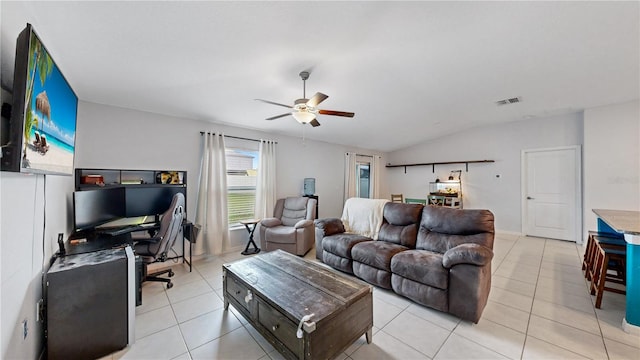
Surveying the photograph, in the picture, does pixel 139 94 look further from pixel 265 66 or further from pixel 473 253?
pixel 473 253

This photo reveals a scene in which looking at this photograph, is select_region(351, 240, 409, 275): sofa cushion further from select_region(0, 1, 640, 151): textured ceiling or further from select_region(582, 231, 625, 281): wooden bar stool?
select_region(582, 231, 625, 281): wooden bar stool

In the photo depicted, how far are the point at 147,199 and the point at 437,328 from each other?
397 cm

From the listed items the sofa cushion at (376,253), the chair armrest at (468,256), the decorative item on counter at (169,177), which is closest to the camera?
the chair armrest at (468,256)

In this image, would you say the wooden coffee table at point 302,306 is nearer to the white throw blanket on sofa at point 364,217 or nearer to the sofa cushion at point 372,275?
the sofa cushion at point 372,275

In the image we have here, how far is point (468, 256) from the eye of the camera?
2.04m

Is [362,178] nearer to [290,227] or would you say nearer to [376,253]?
[290,227]

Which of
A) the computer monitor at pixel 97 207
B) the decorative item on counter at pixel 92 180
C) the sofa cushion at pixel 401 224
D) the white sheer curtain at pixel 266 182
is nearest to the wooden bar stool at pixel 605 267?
the sofa cushion at pixel 401 224

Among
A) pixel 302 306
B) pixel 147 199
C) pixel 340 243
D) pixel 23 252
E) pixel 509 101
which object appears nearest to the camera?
pixel 23 252

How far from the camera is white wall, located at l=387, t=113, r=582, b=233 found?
4859mm

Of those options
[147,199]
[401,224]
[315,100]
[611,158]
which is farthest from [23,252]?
[611,158]

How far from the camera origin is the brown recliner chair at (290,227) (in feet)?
12.8

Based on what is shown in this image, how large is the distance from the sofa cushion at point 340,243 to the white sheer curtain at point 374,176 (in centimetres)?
405

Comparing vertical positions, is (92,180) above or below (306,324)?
above

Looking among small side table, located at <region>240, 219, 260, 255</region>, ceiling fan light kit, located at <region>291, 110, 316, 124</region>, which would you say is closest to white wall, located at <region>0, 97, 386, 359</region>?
small side table, located at <region>240, 219, 260, 255</region>
